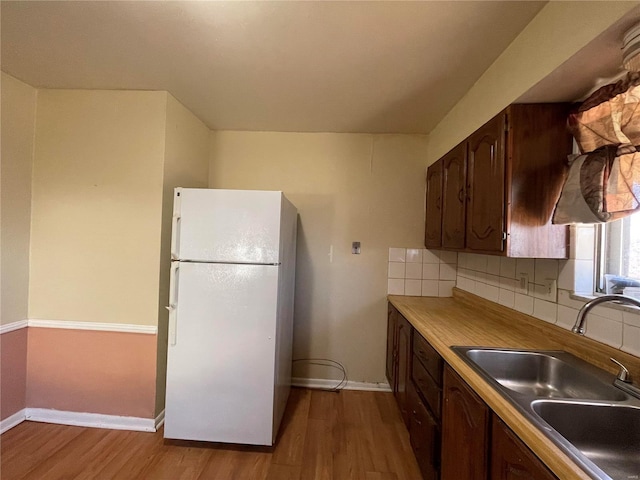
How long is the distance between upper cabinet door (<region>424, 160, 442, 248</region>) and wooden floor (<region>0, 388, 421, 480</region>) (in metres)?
1.48

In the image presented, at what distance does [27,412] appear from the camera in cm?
220

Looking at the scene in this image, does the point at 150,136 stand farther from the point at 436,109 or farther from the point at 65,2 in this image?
the point at 436,109

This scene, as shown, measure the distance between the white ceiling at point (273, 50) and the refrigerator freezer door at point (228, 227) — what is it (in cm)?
78

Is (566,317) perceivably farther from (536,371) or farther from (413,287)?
(413,287)

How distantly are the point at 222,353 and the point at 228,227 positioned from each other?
31.9 inches

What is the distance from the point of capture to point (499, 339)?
1.57m

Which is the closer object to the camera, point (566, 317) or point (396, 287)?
point (566, 317)

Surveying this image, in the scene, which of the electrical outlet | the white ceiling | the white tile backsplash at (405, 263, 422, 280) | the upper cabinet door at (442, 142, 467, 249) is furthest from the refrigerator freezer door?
the electrical outlet

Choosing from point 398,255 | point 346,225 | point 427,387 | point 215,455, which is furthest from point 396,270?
point 215,455

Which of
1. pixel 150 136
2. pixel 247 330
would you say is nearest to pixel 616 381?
pixel 247 330

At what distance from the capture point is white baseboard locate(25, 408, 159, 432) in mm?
2143

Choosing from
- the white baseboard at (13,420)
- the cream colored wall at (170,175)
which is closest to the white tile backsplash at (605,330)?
the cream colored wall at (170,175)

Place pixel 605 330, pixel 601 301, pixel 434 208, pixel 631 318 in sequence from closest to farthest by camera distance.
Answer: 1. pixel 601 301
2. pixel 631 318
3. pixel 605 330
4. pixel 434 208

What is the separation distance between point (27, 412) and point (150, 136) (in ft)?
7.29
